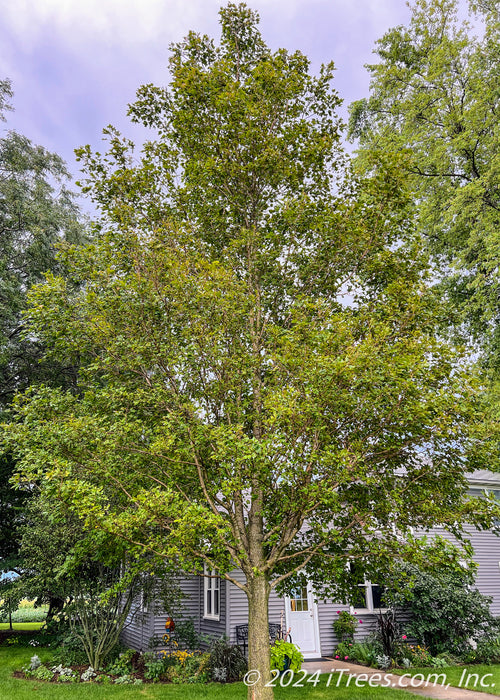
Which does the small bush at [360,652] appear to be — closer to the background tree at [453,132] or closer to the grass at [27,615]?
the background tree at [453,132]

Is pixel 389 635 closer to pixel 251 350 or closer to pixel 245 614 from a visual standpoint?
pixel 245 614

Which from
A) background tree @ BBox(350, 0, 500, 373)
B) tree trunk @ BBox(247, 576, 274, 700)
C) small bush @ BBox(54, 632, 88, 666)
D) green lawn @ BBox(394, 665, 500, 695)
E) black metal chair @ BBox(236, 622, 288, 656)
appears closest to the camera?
tree trunk @ BBox(247, 576, 274, 700)

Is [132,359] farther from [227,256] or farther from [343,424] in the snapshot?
[343,424]

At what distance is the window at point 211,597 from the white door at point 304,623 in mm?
1916

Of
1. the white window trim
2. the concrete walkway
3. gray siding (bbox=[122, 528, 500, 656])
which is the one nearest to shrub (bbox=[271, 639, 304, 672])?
the concrete walkway

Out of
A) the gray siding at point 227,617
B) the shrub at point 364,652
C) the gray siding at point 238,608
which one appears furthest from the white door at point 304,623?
the shrub at point 364,652

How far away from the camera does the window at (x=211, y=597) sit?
39.5 feet

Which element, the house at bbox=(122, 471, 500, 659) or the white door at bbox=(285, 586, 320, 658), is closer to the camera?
the house at bbox=(122, 471, 500, 659)

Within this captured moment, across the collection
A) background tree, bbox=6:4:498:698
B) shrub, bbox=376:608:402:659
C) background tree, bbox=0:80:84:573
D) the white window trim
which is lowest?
shrub, bbox=376:608:402:659

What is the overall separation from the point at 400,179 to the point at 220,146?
2.98m

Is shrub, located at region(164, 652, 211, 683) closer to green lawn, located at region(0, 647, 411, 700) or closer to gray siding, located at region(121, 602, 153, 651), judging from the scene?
green lawn, located at region(0, 647, 411, 700)

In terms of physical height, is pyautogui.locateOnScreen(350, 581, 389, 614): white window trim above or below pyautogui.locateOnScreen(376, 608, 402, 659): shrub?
above

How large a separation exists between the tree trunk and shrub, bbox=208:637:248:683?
4785 millimetres

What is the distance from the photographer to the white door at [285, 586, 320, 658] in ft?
37.9
